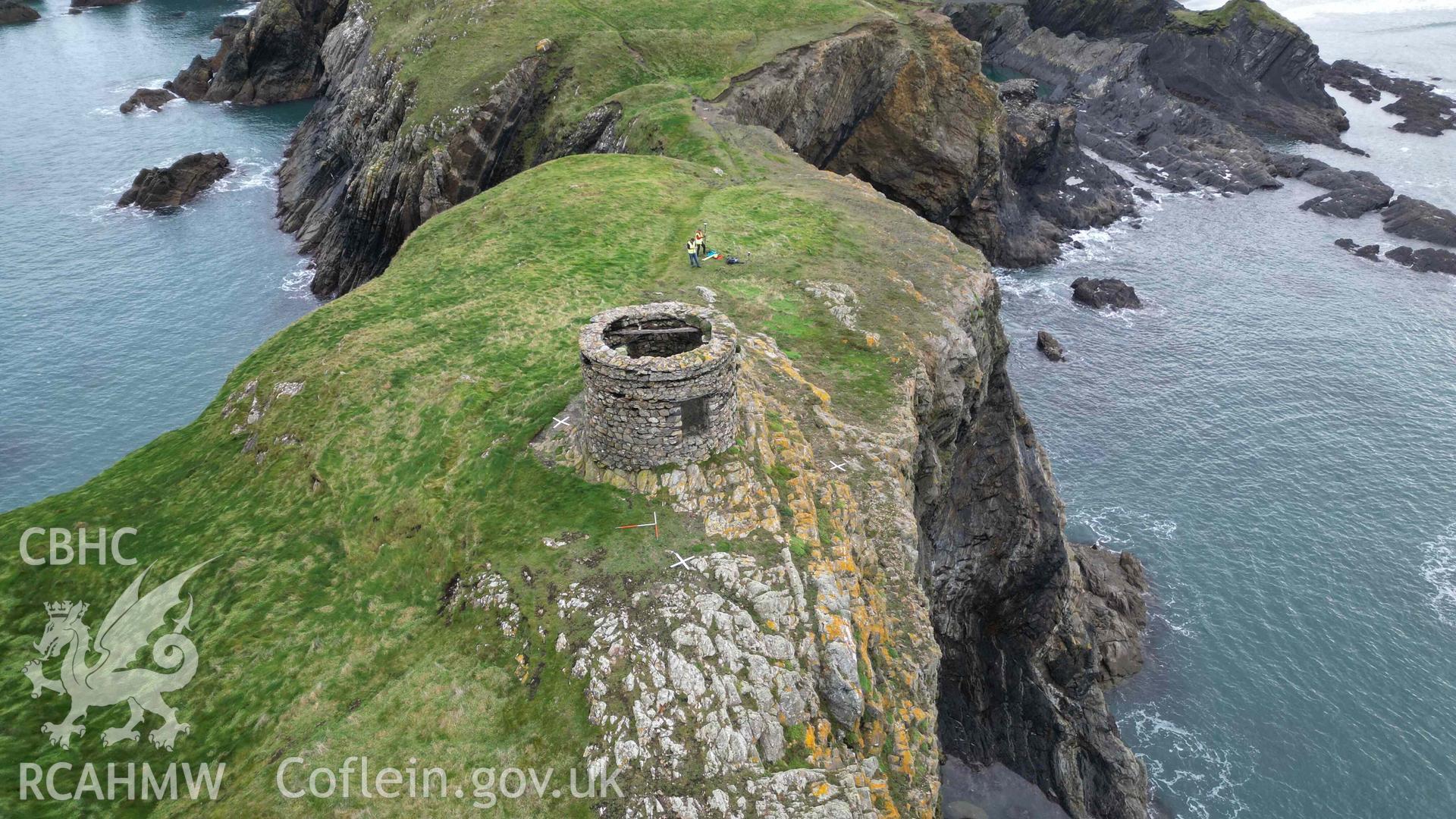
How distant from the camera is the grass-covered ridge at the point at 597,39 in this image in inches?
2734

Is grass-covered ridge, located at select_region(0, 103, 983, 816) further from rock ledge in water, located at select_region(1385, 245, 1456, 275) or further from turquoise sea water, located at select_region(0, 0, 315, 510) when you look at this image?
rock ledge in water, located at select_region(1385, 245, 1456, 275)

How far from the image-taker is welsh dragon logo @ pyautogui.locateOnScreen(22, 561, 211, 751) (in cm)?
2034

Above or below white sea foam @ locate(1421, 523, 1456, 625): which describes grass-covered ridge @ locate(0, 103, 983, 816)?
above

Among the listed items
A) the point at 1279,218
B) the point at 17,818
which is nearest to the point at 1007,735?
the point at 17,818

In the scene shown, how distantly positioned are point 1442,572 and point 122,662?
233 feet

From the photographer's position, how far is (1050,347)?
237ft

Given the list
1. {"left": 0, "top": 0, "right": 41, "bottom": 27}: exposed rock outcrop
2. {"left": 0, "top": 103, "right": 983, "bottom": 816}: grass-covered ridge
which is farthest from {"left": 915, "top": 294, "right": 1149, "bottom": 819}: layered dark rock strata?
{"left": 0, "top": 0, "right": 41, "bottom": 27}: exposed rock outcrop

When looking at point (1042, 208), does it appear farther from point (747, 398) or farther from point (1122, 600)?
point (747, 398)

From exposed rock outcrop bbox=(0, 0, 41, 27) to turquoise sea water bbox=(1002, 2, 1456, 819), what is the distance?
688 feet

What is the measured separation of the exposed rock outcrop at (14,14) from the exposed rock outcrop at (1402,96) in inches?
10669

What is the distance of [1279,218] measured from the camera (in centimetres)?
10219

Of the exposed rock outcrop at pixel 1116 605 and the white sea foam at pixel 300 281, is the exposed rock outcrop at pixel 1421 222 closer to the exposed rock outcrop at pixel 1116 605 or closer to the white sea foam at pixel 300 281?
the exposed rock outcrop at pixel 1116 605

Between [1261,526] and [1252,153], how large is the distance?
297 ft

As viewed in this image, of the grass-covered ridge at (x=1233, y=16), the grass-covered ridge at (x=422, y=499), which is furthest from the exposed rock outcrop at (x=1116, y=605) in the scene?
the grass-covered ridge at (x=1233, y=16)
